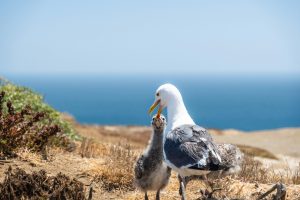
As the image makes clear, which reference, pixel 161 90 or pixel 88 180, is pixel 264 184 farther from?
pixel 88 180

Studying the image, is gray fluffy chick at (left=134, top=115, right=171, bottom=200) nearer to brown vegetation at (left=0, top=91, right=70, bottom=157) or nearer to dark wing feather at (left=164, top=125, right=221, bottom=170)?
dark wing feather at (left=164, top=125, right=221, bottom=170)

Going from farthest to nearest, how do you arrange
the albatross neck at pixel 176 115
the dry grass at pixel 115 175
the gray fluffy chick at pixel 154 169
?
the dry grass at pixel 115 175
the albatross neck at pixel 176 115
the gray fluffy chick at pixel 154 169

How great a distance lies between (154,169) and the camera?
8.98 metres

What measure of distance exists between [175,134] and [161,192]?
1706 mm

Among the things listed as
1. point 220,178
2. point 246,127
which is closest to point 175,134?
point 220,178

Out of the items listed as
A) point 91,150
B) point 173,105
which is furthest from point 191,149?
point 91,150

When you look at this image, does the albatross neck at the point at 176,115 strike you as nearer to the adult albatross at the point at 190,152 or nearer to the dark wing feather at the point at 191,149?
the adult albatross at the point at 190,152

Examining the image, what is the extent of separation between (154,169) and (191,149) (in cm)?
97

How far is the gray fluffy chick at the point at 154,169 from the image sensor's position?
352 inches

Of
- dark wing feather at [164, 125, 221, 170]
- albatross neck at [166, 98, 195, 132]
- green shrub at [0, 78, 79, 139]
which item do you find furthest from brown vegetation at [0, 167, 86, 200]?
green shrub at [0, 78, 79, 139]

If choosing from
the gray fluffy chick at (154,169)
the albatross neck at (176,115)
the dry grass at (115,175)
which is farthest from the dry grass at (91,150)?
the gray fluffy chick at (154,169)

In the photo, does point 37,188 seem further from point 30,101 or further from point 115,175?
point 30,101

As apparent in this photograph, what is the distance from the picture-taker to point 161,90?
9836mm

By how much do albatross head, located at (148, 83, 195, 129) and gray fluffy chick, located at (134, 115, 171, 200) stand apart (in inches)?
15.0
